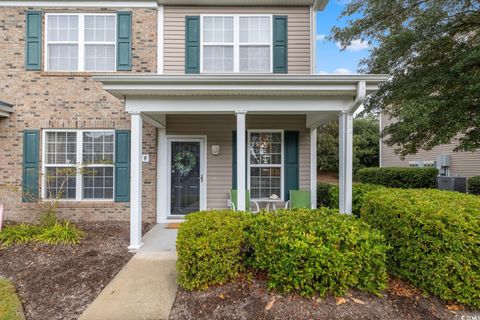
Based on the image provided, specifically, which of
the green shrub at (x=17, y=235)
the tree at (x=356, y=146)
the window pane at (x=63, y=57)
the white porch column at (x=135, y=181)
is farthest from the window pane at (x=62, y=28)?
the tree at (x=356, y=146)

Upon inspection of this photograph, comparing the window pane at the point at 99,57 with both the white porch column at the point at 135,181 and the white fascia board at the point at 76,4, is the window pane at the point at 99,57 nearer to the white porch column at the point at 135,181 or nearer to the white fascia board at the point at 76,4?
the white fascia board at the point at 76,4

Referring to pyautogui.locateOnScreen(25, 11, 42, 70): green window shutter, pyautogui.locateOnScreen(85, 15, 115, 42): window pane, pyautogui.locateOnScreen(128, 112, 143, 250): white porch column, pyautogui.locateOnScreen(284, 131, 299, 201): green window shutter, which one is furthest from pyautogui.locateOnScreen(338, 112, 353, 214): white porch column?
pyautogui.locateOnScreen(25, 11, 42, 70): green window shutter

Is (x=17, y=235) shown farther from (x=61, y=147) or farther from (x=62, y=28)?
(x=62, y=28)

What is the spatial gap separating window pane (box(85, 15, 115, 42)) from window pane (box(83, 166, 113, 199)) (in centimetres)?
321

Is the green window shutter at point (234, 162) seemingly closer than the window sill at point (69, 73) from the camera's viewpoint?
No

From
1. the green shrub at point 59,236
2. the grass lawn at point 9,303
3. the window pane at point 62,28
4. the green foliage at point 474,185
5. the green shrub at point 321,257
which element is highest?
the window pane at point 62,28

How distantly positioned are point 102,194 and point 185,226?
3943 mm

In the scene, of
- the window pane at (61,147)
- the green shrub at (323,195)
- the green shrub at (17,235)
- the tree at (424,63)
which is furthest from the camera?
the green shrub at (323,195)

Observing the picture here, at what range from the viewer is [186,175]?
20.7 ft

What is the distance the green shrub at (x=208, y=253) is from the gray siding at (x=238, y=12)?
180 inches

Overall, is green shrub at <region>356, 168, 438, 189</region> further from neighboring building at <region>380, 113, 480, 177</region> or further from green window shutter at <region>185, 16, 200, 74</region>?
green window shutter at <region>185, 16, 200, 74</region>

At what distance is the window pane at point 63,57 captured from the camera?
239 inches

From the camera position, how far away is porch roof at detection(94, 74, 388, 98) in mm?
4066

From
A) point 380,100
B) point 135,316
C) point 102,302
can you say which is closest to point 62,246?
point 102,302
